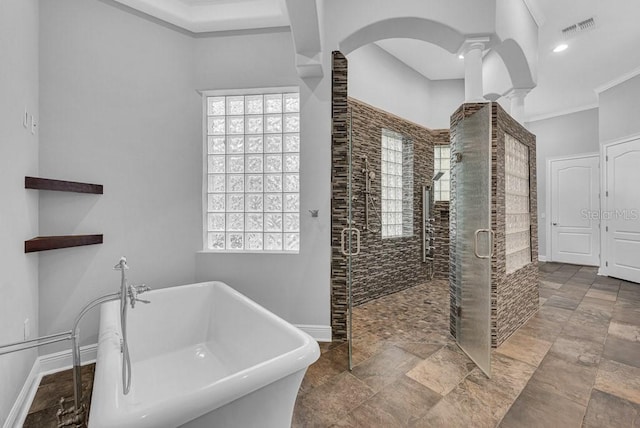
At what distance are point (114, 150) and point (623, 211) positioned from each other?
22.5 feet

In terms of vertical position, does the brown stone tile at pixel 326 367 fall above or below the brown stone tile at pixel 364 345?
below

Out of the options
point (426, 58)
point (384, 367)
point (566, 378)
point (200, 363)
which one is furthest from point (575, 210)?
point (200, 363)

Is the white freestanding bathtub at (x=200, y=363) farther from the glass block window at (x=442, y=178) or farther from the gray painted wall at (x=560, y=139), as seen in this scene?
the gray painted wall at (x=560, y=139)

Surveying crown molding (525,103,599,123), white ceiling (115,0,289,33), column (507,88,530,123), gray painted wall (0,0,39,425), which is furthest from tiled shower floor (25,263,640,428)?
crown molding (525,103,599,123)

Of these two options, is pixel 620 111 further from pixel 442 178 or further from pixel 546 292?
pixel 546 292

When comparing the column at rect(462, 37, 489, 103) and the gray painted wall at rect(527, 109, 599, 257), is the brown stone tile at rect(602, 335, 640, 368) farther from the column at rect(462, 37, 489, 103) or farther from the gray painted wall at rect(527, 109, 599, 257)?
the gray painted wall at rect(527, 109, 599, 257)

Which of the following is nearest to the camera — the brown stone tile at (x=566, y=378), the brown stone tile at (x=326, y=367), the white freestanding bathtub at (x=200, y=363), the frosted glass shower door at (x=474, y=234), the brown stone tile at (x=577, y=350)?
the white freestanding bathtub at (x=200, y=363)

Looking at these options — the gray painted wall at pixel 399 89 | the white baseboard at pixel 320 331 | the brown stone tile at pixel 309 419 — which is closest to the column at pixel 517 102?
the gray painted wall at pixel 399 89

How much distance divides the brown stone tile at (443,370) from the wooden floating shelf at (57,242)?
2555 mm

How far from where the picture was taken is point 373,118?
360cm

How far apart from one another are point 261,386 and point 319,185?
5.72 feet

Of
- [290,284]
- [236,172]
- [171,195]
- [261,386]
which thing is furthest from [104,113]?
[261,386]

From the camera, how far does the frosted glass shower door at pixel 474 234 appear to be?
80.4 inches

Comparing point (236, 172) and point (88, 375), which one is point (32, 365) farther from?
point (236, 172)
